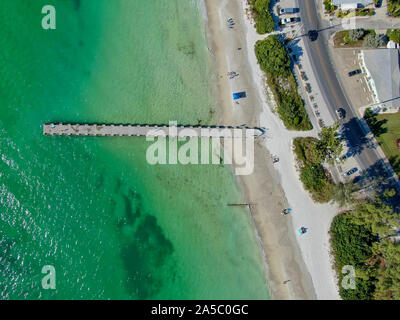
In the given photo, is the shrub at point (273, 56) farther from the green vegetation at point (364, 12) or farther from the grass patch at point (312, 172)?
the green vegetation at point (364, 12)

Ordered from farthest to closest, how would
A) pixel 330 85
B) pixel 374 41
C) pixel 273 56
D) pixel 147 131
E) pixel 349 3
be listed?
1. pixel 330 85
2. pixel 349 3
3. pixel 374 41
4. pixel 147 131
5. pixel 273 56

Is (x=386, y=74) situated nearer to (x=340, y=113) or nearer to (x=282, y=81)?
(x=340, y=113)

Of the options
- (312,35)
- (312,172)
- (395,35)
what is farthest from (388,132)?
(312,35)

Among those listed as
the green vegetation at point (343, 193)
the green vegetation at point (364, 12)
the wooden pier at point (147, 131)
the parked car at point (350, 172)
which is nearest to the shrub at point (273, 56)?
the wooden pier at point (147, 131)

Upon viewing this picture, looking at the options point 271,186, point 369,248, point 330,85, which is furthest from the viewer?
point 330,85

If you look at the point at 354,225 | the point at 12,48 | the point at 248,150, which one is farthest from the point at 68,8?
the point at 354,225

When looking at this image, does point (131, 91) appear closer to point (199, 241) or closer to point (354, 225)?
point (199, 241)
